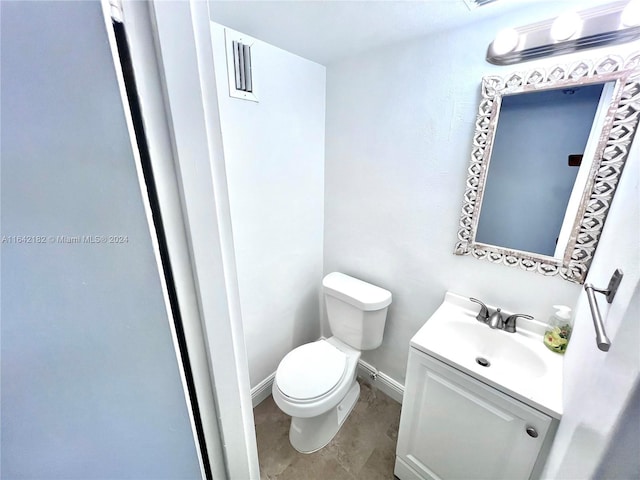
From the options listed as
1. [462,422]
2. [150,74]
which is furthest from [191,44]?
[462,422]

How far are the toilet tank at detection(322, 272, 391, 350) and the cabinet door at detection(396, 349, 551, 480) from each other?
40 cm

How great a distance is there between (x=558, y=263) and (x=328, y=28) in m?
1.38

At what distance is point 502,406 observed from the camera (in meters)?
0.91

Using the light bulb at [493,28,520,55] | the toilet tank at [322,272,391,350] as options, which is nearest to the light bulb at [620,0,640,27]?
the light bulb at [493,28,520,55]

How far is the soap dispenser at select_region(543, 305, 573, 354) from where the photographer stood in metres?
1.03

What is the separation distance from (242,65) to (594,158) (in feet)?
4.77

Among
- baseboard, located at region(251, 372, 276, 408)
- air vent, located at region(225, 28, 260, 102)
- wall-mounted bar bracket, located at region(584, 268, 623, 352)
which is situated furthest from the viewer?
baseboard, located at region(251, 372, 276, 408)

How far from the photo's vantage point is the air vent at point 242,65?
46.1 inches

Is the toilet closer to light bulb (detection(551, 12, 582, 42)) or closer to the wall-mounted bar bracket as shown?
the wall-mounted bar bracket

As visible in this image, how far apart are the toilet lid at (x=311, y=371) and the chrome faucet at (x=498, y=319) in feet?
2.49

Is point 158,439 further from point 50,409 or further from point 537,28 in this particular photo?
point 537,28

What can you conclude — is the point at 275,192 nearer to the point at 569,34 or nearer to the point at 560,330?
the point at 569,34

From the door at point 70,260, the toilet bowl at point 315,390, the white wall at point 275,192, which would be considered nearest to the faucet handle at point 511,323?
the toilet bowl at point 315,390

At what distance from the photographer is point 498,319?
3.84ft
